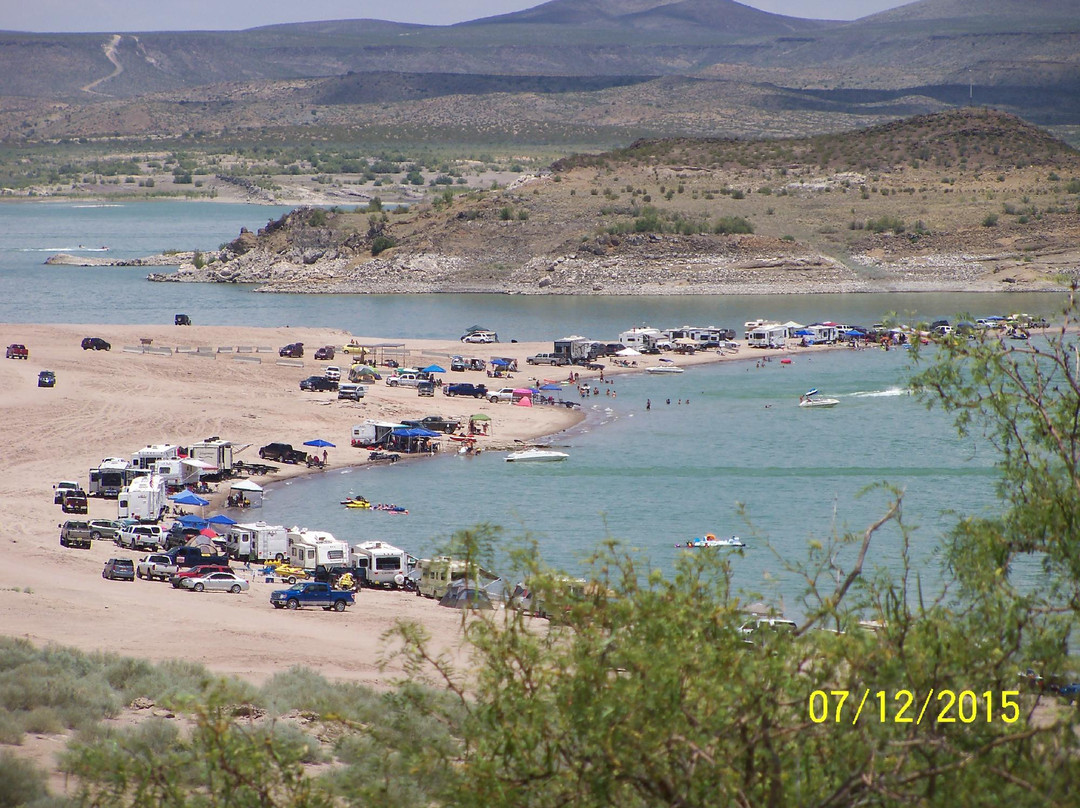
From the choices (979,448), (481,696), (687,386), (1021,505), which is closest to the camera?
(481,696)

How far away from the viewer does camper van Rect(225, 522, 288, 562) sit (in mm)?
30141

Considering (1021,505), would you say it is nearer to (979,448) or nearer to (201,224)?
(979,448)

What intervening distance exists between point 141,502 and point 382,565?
26.5 feet

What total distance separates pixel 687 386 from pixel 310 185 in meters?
141

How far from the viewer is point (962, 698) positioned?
888cm

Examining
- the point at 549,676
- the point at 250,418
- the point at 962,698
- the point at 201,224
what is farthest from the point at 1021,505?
the point at 201,224

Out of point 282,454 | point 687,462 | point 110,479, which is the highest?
point 110,479

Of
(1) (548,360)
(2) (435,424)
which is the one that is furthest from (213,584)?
(1) (548,360)

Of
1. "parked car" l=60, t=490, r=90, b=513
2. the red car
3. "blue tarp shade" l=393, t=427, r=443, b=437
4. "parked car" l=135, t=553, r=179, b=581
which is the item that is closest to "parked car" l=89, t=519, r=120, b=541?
"parked car" l=60, t=490, r=90, b=513

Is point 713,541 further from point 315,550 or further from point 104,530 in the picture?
point 104,530

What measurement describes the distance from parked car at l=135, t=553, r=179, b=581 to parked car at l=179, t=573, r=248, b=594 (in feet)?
2.71

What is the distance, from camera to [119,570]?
27016 millimetres

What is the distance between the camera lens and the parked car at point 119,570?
26.9 m

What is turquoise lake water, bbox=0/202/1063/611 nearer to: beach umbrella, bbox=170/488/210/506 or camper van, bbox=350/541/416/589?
beach umbrella, bbox=170/488/210/506
